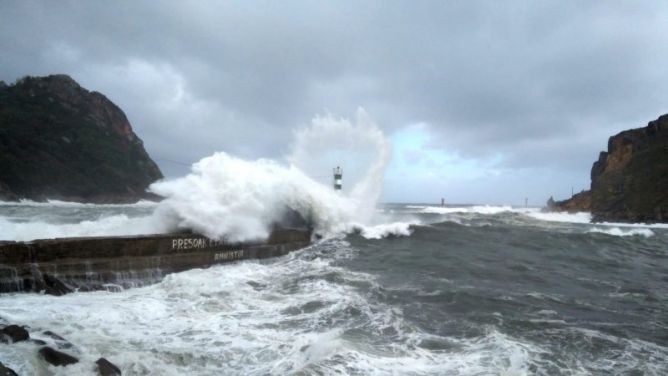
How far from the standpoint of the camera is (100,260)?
22.4ft

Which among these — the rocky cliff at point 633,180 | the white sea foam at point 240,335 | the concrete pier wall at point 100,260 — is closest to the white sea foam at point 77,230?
the concrete pier wall at point 100,260

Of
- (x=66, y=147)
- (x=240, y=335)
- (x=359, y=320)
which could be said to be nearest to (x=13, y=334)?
(x=240, y=335)

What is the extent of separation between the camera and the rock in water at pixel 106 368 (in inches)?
129

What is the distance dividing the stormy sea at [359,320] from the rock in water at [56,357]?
0.28 feet

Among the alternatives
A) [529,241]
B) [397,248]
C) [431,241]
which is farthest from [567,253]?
[397,248]

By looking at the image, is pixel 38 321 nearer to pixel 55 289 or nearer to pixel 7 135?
pixel 55 289

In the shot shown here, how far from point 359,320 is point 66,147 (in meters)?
71.4

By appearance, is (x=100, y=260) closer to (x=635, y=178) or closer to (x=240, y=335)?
(x=240, y=335)

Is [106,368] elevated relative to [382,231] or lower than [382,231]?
lower

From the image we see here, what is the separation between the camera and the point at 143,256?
7438 mm

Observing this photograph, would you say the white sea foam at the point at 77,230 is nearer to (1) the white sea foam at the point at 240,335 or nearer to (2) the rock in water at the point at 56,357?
(1) the white sea foam at the point at 240,335

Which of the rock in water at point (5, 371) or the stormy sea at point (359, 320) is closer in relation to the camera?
the rock in water at point (5, 371)

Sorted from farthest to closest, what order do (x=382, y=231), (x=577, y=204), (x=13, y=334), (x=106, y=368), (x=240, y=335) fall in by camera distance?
(x=577, y=204), (x=382, y=231), (x=240, y=335), (x=13, y=334), (x=106, y=368)

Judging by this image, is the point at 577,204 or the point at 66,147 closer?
the point at 577,204
